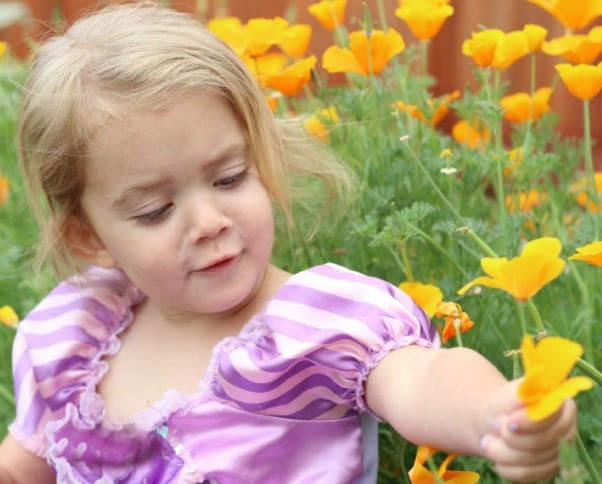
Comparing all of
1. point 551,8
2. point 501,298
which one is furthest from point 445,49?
point 501,298

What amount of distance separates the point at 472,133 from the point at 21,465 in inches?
44.6

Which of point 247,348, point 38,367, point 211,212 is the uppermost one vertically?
point 211,212

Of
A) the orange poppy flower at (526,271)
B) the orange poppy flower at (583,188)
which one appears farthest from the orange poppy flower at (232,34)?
the orange poppy flower at (526,271)

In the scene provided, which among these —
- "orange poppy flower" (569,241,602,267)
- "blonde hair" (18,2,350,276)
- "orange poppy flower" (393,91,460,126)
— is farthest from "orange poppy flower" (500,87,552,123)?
"orange poppy flower" (569,241,602,267)

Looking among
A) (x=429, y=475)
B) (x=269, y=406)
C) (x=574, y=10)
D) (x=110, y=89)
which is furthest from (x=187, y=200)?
(x=574, y=10)

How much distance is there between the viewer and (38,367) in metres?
1.72

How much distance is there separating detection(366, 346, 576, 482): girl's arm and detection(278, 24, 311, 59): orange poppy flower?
0.83 metres

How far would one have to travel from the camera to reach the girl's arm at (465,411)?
1.00m

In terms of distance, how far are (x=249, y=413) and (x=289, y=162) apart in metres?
0.47

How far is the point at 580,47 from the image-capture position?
5.65 ft

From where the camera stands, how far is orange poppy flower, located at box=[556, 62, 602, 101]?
1594 mm

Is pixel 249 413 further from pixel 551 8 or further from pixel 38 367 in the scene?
pixel 551 8

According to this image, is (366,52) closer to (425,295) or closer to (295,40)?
(295,40)

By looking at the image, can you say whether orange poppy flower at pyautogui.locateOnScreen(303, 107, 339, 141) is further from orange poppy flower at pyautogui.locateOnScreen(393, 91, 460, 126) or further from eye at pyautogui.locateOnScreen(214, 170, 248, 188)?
eye at pyautogui.locateOnScreen(214, 170, 248, 188)
